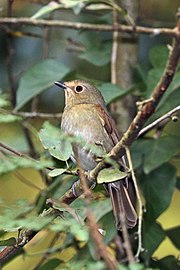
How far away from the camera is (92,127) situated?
3.20 meters

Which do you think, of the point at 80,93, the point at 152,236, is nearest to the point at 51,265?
the point at 152,236

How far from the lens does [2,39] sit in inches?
189

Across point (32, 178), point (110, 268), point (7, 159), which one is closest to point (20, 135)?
point (32, 178)

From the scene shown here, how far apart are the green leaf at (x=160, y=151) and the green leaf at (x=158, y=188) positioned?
0.36 ft

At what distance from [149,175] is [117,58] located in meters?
0.78

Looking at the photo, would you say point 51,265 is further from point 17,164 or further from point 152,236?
point 17,164

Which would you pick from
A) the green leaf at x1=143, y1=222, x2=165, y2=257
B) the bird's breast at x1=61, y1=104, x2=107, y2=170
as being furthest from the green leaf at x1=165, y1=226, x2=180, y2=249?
the bird's breast at x1=61, y1=104, x2=107, y2=170

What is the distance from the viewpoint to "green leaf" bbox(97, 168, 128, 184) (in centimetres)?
218

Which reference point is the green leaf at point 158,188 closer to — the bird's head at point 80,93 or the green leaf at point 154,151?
the green leaf at point 154,151

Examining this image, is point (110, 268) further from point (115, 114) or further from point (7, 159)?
point (115, 114)

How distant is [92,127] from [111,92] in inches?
8.7

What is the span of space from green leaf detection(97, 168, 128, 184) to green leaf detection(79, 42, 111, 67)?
150cm

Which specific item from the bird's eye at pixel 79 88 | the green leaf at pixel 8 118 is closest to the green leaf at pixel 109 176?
the green leaf at pixel 8 118

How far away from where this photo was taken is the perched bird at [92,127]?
2.96m
